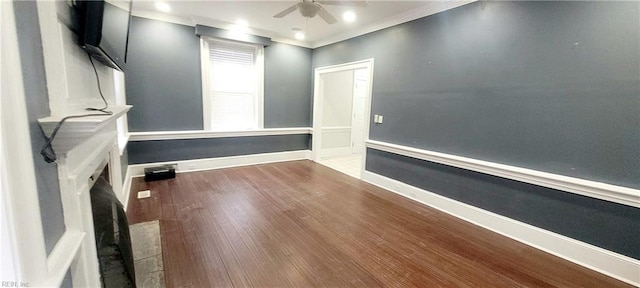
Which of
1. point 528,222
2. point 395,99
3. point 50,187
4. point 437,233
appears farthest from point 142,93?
point 528,222

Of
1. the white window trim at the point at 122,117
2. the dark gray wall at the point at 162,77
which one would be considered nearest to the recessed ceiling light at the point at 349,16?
the dark gray wall at the point at 162,77

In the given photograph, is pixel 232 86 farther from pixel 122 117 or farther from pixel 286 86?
pixel 122 117

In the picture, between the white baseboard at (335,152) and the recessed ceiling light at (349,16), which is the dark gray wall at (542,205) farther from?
the white baseboard at (335,152)

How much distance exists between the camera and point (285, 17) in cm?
375

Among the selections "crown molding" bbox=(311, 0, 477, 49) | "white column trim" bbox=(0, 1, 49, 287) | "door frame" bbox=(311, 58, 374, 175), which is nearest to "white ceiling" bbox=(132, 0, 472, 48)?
"crown molding" bbox=(311, 0, 477, 49)

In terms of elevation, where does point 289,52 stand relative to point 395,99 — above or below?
above

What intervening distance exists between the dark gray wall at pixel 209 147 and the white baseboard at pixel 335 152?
0.41 m

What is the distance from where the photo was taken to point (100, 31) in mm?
1162

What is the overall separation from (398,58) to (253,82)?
8.98ft

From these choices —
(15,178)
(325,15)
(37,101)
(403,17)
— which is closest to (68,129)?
(37,101)

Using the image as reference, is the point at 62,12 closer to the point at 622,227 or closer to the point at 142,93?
the point at 142,93

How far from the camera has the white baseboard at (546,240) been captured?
6.49ft

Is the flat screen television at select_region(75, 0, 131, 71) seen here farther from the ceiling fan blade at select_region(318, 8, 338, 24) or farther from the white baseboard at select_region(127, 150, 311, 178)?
the white baseboard at select_region(127, 150, 311, 178)

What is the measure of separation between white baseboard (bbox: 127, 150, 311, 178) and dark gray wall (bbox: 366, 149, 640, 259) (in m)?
2.80
